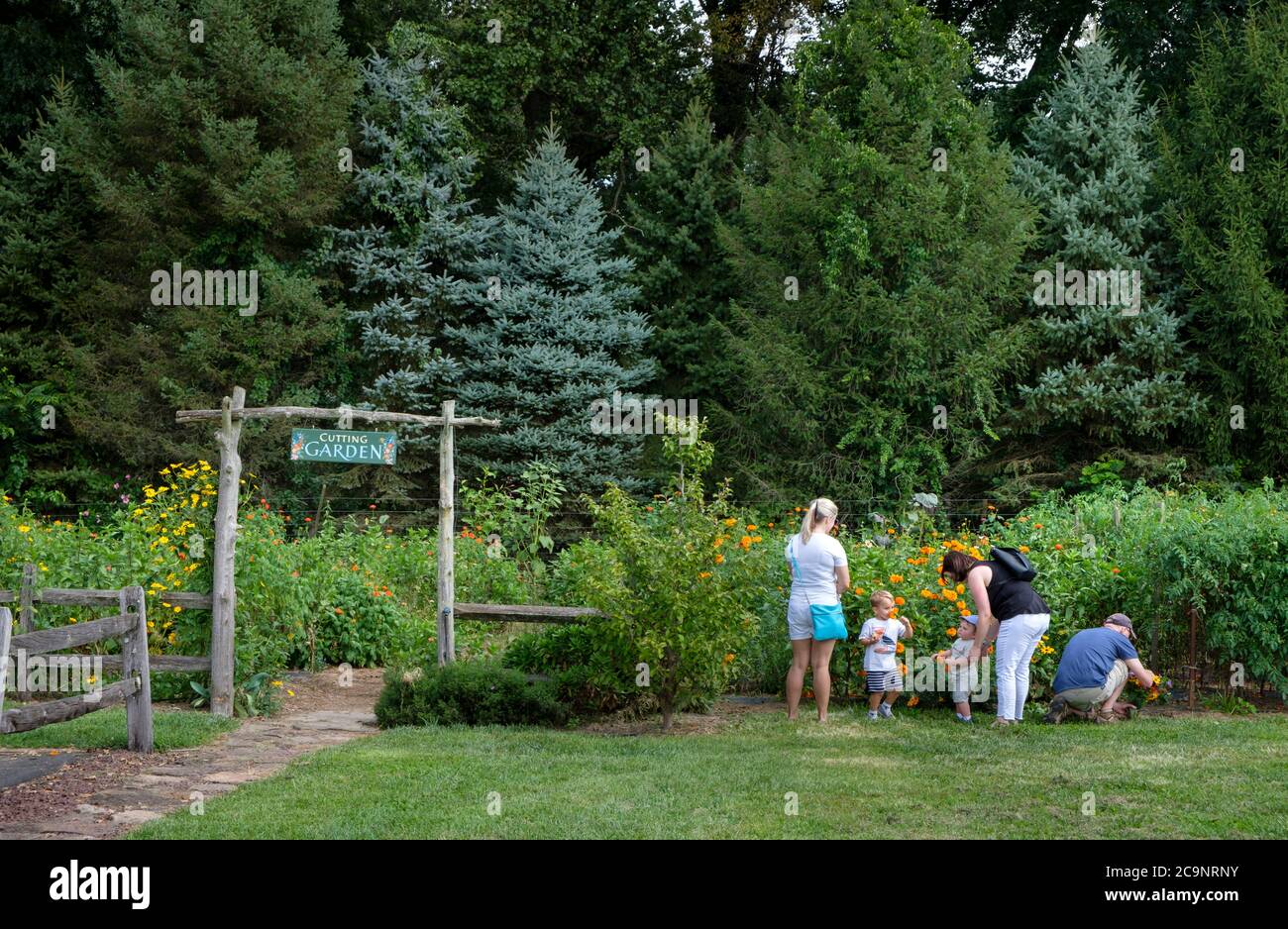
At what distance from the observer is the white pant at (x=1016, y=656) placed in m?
8.97

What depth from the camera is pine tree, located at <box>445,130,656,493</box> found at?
2197 centimetres

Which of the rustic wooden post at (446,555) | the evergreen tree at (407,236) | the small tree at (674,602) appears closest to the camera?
the small tree at (674,602)

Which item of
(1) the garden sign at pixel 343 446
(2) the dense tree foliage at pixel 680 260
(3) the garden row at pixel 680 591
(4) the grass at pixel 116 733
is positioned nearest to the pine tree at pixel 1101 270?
(2) the dense tree foliage at pixel 680 260

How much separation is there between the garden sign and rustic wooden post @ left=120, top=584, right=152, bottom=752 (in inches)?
93.1

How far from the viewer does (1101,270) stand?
2162 centimetres

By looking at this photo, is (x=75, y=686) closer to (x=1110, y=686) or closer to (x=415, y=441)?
(x=1110, y=686)

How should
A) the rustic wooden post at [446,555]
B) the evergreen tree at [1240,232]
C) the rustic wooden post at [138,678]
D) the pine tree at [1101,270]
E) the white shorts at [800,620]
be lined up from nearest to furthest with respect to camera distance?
the rustic wooden post at [138,678] → the white shorts at [800,620] → the rustic wooden post at [446,555] → the evergreen tree at [1240,232] → the pine tree at [1101,270]

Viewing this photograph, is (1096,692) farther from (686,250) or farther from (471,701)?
(686,250)

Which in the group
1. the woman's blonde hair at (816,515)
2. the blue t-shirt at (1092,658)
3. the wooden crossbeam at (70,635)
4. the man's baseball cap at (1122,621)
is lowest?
the blue t-shirt at (1092,658)

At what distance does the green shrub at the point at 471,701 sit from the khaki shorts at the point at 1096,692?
12.9 feet

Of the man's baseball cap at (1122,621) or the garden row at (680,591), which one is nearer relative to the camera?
the garden row at (680,591)

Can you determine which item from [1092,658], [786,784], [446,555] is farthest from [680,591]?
[1092,658]

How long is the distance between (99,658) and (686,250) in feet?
56.4

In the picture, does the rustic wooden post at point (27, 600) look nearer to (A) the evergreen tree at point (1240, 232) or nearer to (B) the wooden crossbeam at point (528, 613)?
(B) the wooden crossbeam at point (528, 613)
